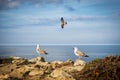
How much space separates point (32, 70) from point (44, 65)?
314 centimetres

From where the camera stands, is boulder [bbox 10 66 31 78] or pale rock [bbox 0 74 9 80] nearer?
pale rock [bbox 0 74 9 80]

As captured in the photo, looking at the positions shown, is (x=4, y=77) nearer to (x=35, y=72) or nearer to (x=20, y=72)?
(x=20, y=72)

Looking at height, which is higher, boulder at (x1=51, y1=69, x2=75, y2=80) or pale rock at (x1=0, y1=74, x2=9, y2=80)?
boulder at (x1=51, y1=69, x2=75, y2=80)

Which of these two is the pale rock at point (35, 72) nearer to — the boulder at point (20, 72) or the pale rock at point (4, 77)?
the boulder at point (20, 72)

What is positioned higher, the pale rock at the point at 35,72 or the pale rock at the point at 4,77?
the pale rock at the point at 35,72

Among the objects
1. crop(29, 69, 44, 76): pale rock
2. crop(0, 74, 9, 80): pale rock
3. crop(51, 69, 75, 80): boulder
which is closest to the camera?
crop(51, 69, 75, 80): boulder

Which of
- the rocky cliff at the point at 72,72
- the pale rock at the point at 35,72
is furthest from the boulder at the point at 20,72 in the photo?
the pale rock at the point at 35,72

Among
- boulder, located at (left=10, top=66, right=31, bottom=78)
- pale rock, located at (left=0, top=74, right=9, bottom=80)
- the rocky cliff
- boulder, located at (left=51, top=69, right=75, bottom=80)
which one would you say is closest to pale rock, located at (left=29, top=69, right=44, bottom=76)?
the rocky cliff

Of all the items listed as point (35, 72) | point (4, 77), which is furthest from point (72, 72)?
point (4, 77)

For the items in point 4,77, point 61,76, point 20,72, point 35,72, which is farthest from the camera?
point 20,72

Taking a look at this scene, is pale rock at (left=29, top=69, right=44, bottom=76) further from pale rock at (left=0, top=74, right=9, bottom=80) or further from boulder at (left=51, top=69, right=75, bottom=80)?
pale rock at (left=0, top=74, right=9, bottom=80)

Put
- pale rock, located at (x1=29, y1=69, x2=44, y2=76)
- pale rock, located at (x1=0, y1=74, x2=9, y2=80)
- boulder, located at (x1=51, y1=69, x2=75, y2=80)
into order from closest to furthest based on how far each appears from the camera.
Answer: boulder, located at (x1=51, y1=69, x2=75, y2=80)
pale rock, located at (x1=0, y1=74, x2=9, y2=80)
pale rock, located at (x1=29, y1=69, x2=44, y2=76)

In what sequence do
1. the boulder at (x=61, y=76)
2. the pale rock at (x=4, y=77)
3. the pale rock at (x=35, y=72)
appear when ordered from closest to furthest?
1. the boulder at (x=61, y=76)
2. the pale rock at (x=4, y=77)
3. the pale rock at (x=35, y=72)

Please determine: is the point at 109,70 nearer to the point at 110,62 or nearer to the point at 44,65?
the point at 110,62
